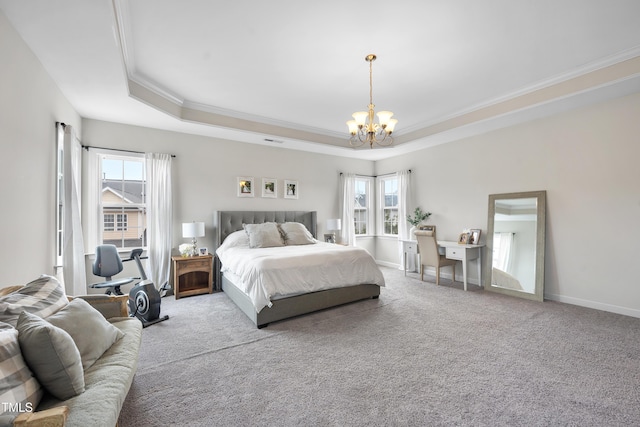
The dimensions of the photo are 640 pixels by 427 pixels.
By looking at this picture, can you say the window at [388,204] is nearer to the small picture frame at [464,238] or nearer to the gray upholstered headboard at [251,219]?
the small picture frame at [464,238]

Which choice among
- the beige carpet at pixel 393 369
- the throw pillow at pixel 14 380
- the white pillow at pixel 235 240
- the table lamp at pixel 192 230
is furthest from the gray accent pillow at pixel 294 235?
the throw pillow at pixel 14 380

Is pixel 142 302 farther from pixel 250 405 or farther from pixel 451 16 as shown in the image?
pixel 451 16

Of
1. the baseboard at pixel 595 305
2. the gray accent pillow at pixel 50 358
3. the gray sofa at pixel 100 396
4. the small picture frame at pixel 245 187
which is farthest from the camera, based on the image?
the small picture frame at pixel 245 187

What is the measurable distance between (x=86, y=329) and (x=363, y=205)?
19.4ft

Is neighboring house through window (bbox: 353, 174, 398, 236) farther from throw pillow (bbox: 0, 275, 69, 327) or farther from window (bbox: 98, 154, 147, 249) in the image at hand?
throw pillow (bbox: 0, 275, 69, 327)

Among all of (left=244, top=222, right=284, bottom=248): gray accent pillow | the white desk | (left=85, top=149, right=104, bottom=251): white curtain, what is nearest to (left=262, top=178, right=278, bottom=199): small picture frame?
(left=244, top=222, right=284, bottom=248): gray accent pillow

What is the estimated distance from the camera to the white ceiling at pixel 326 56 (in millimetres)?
2273

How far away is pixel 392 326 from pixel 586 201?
3.05m

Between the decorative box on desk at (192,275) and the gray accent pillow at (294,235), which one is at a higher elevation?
the gray accent pillow at (294,235)

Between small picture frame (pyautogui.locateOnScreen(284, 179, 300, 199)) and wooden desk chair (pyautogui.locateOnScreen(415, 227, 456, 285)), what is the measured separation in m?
2.48

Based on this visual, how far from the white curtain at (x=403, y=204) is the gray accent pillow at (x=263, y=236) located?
9.12 feet

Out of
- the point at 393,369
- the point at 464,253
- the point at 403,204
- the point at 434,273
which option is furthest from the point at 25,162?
the point at 434,273

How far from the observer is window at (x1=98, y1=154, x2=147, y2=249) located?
4.23 m

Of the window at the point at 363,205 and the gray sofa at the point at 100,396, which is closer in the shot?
the gray sofa at the point at 100,396
